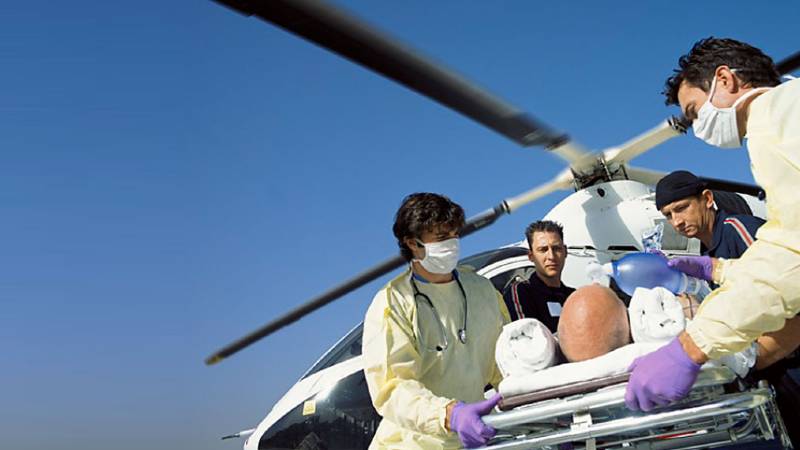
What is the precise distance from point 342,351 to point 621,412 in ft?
10.7

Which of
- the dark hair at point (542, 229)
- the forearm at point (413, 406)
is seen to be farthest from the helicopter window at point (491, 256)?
the forearm at point (413, 406)

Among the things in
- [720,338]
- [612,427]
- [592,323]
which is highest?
[592,323]

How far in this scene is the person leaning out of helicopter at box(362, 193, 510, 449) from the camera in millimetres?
2461

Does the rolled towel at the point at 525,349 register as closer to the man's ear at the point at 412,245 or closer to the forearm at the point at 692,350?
the forearm at the point at 692,350

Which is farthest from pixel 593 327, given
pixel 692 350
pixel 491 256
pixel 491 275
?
pixel 491 256

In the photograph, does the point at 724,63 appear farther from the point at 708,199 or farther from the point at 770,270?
the point at 708,199

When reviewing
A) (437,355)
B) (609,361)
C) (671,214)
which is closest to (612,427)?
(609,361)

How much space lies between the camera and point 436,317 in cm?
280

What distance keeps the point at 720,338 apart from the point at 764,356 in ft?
1.89

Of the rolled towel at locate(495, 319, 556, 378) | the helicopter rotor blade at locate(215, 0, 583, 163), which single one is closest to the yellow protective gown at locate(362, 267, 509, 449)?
the rolled towel at locate(495, 319, 556, 378)

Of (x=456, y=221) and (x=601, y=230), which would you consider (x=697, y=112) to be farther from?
(x=601, y=230)

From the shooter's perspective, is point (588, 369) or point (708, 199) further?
point (708, 199)

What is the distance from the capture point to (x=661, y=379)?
1801 mm

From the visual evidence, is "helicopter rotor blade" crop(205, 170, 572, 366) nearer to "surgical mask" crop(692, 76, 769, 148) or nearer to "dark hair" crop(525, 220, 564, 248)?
"dark hair" crop(525, 220, 564, 248)
